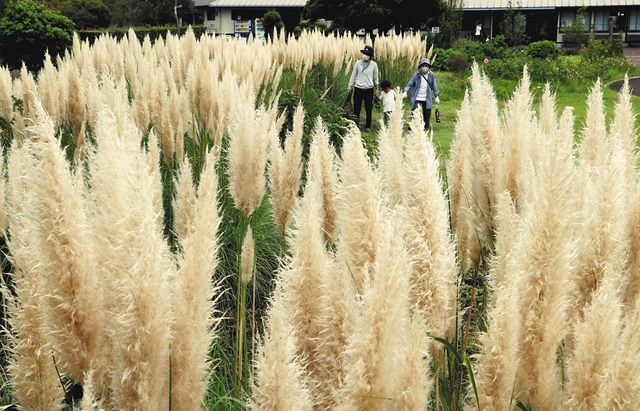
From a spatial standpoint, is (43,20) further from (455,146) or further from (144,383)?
(144,383)

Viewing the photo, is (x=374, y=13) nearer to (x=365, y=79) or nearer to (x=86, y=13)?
(x=86, y=13)

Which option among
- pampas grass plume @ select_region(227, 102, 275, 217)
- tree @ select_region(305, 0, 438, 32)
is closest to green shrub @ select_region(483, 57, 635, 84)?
tree @ select_region(305, 0, 438, 32)

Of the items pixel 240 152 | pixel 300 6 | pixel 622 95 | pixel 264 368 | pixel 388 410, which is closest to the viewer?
pixel 264 368

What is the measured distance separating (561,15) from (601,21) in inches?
113

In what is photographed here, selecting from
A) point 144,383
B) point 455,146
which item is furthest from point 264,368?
point 455,146

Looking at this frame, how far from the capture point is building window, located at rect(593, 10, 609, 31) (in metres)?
49.2

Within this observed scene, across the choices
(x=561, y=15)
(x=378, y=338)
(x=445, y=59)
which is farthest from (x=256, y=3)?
(x=378, y=338)

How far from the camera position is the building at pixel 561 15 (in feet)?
156

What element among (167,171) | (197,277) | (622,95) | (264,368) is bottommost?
(167,171)

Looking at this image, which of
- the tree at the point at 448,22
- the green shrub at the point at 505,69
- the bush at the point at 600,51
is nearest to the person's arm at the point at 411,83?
the green shrub at the point at 505,69

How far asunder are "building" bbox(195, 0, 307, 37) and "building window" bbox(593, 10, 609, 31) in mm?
20711

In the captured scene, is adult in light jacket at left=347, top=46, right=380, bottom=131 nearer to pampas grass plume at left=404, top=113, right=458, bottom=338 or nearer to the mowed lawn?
the mowed lawn

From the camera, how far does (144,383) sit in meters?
1.41

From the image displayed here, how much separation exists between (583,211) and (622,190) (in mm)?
106
